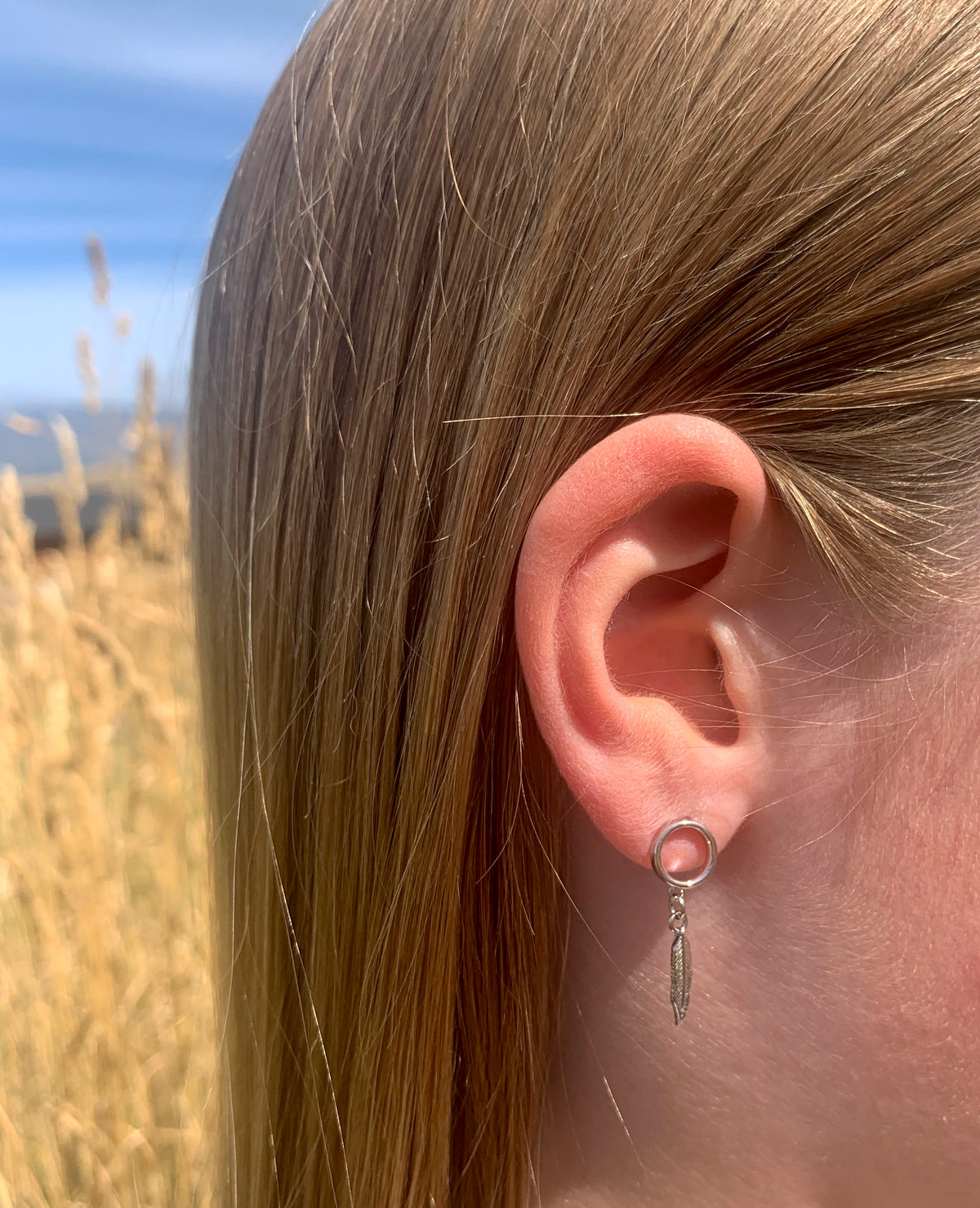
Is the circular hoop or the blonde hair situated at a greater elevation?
the blonde hair

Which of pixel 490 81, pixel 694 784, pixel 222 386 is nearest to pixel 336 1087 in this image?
pixel 694 784

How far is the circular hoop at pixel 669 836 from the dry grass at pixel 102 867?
46.9 inches

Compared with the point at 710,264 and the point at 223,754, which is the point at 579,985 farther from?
the point at 710,264

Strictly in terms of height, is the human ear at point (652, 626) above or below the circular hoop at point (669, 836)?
above

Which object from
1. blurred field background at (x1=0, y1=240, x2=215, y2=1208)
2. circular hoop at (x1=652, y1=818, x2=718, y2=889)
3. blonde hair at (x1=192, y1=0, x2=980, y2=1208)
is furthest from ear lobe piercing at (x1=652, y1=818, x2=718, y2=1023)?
blurred field background at (x1=0, y1=240, x2=215, y2=1208)

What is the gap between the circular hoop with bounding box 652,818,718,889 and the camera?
0.71 metres

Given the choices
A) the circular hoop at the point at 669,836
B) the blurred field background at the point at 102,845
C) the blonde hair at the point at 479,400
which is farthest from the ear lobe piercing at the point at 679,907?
the blurred field background at the point at 102,845

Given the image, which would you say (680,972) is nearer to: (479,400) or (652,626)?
(652,626)

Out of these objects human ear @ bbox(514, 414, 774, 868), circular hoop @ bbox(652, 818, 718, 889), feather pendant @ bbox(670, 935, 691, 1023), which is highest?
human ear @ bbox(514, 414, 774, 868)

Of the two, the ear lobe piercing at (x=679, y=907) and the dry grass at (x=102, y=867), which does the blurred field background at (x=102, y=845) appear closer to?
the dry grass at (x=102, y=867)

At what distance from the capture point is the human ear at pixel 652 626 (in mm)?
676

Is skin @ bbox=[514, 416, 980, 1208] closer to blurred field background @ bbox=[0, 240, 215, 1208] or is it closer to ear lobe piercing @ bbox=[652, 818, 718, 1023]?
ear lobe piercing @ bbox=[652, 818, 718, 1023]

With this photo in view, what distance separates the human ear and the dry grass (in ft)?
3.80

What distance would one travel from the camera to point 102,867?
1.93 meters
